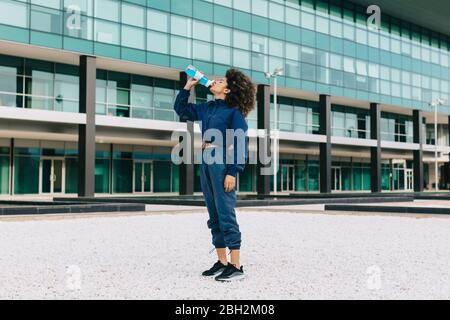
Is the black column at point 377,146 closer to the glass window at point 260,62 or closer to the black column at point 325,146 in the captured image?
the black column at point 325,146

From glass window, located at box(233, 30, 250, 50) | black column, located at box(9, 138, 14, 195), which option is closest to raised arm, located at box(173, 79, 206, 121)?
black column, located at box(9, 138, 14, 195)

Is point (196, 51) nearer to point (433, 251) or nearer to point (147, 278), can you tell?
point (433, 251)

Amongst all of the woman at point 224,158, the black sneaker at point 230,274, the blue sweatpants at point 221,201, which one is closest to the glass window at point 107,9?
the woman at point 224,158

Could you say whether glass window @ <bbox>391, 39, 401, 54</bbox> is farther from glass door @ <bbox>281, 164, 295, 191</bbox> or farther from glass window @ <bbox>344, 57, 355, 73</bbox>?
glass door @ <bbox>281, 164, 295, 191</bbox>

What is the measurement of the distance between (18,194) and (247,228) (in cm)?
1990

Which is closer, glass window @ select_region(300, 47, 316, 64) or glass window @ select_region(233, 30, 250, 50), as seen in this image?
A: glass window @ select_region(233, 30, 250, 50)

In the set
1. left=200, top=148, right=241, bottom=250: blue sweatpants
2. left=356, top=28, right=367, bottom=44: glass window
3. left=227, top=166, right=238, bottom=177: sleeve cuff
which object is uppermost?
left=356, top=28, right=367, bottom=44: glass window

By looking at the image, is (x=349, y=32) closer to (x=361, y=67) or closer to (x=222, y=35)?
(x=361, y=67)

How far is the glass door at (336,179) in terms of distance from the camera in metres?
46.7

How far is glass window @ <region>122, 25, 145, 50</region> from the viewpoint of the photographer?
2875cm

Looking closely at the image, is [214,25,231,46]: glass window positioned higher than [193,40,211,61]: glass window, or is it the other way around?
[214,25,231,46]: glass window

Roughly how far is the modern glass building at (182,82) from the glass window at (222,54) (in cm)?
6

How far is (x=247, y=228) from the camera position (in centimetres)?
1227

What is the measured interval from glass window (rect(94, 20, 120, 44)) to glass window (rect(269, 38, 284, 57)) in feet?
36.4
